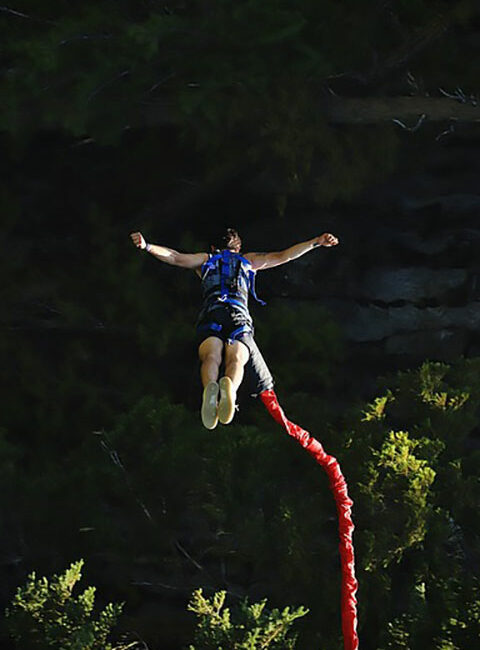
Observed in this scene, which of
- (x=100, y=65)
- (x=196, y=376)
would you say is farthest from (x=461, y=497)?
(x=100, y=65)

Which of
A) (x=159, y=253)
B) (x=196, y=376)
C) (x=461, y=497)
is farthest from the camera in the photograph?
(x=196, y=376)

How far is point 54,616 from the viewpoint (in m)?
10.9

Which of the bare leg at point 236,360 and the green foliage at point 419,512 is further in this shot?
the green foliage at point 419,512

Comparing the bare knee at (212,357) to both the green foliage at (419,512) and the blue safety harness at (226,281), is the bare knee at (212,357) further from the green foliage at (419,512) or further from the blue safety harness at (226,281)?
the green foliage at (419,512)

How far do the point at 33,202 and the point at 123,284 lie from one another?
2264 mm

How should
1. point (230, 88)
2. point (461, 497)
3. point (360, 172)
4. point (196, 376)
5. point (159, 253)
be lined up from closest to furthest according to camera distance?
point (159, 253), point (461, 497), point (230, 88), point (360, 172), point (196, 376)

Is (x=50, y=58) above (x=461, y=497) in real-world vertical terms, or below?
above

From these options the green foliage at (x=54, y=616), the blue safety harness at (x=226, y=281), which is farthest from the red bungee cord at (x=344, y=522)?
the green foliage at (x=54, y=616)

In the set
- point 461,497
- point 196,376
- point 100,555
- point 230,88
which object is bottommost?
point 100,555

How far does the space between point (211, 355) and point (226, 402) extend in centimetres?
58

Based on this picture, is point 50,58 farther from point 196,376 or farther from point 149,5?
point 196,376

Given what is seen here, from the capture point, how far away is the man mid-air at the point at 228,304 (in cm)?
816

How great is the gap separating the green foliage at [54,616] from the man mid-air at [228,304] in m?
3.55

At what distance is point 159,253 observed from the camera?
8336 mm
